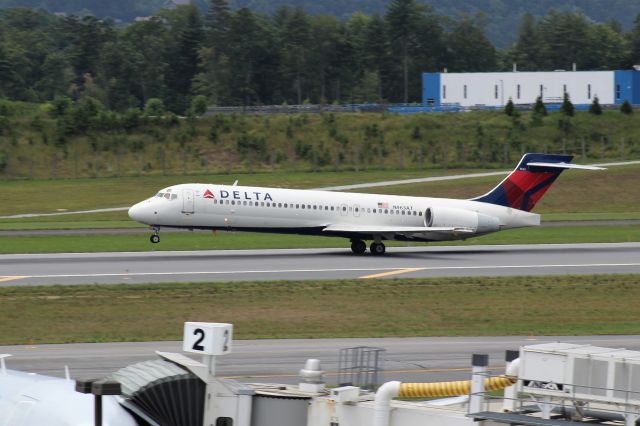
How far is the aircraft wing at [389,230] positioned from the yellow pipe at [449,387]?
42884mm

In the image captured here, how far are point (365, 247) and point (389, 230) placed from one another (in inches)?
79.5

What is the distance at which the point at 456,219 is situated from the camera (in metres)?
61.5

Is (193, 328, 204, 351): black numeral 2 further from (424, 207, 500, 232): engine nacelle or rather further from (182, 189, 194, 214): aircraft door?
(424, 207, 500, 232): engine nacelle

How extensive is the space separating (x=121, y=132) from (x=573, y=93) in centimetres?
5317

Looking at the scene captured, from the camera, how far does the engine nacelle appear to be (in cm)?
6134

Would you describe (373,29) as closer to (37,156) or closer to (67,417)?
(37,156)

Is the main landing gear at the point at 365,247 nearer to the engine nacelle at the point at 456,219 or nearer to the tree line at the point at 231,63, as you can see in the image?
the engine nacelle at the point at 456,219

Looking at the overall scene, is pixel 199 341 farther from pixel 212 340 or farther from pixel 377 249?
pixel 377 249

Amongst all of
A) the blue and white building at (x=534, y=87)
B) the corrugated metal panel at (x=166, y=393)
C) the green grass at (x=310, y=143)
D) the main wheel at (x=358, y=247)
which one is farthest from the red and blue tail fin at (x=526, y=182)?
the blue and white building at (x=534, y=87)

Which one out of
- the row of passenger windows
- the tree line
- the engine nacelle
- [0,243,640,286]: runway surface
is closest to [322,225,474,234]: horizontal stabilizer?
the engine nacelle

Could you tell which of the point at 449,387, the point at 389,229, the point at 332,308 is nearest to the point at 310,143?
the point at 389,229

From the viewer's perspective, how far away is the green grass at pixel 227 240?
62.2 m

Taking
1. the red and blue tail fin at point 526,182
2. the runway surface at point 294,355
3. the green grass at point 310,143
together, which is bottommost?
the runway surface at point 294,355

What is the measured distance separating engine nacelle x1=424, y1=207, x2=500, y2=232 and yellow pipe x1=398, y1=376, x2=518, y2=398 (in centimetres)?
4462
